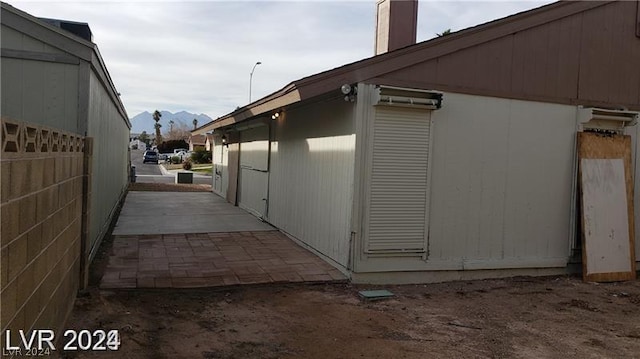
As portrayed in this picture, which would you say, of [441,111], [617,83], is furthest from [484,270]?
[617,83]

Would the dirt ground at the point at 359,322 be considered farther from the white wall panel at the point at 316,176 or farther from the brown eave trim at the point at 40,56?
the brown eave trim at the point at 40,56

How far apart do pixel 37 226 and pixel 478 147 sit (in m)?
5.36

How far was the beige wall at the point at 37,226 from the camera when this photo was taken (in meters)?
2.31

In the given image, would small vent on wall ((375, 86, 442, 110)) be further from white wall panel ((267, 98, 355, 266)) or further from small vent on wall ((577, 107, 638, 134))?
small vent on wall ((577, 107, 638, 134))

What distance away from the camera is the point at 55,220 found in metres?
3.56

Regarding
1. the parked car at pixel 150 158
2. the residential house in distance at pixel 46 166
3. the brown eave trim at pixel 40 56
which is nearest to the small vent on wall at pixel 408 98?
the residential house in distance at pixel 46 166

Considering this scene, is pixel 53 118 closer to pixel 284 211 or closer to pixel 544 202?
pixel 284 211

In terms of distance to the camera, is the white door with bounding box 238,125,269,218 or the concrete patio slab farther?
the white door with bounding box 238,125,269,218

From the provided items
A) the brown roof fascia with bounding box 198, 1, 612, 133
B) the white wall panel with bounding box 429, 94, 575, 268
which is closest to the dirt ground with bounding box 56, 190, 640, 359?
the white wall panel with bounding box 429, 94, 575, 268

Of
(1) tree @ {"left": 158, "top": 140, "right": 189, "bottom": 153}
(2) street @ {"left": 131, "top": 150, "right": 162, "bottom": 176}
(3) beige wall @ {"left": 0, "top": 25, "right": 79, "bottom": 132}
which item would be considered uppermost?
(1) tree @ {"left": 158, "top": 140, "right": 189, "bottom": 153}

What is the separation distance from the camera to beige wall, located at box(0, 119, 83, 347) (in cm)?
231

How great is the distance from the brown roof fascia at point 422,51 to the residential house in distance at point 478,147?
2cm

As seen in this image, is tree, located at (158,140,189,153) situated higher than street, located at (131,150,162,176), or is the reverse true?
tree, located at (158,140,189,153)

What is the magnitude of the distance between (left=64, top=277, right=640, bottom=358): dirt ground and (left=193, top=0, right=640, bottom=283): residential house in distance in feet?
2.39
